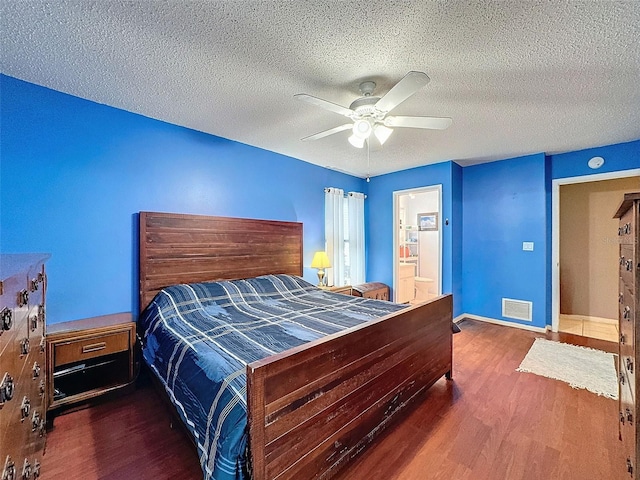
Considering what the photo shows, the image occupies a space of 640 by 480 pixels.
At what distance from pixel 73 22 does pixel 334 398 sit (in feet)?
8.07

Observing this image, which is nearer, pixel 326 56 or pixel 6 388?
pixel 6 388

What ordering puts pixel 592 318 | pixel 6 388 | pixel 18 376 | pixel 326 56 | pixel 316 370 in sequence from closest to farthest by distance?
pixel 6 388, pixel 18 376, pixel 316 370, pixel 326 56, pixel 592 318

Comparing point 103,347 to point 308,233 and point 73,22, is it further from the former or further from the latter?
point 308,233

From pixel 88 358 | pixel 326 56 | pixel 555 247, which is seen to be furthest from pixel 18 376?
pixel 555 247

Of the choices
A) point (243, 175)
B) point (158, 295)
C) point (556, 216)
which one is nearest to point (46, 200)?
point (158, 295)

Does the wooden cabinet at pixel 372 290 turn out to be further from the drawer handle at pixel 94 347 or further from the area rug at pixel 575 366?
the drawer handle at pixel 94 347

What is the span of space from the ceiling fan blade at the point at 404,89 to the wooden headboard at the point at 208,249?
6.82 feet

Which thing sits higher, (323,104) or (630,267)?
(323,104)

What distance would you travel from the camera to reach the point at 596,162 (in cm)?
363

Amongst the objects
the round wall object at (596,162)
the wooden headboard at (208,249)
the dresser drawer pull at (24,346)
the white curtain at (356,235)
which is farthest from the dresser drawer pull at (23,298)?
the round wall object at (596,162)

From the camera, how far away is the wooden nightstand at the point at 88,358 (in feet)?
6.52

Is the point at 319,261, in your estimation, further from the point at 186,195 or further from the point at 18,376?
the point at 18,376

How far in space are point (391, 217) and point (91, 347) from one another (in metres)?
4.30

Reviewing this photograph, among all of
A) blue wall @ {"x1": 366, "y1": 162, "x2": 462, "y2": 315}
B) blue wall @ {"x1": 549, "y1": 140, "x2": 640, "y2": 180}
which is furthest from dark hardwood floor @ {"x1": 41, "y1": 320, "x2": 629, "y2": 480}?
blue wall @ {"x1": 549, "y1": 140, "x2": 640, "y2": 180}
